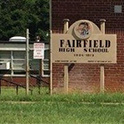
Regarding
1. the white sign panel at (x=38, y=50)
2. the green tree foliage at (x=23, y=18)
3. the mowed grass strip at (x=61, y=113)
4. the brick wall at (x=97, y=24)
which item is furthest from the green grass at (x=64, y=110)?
the green tree foliage at (x=23, y=18)

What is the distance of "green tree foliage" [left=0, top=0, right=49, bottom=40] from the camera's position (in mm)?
64750

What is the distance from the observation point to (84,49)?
51.6 feet

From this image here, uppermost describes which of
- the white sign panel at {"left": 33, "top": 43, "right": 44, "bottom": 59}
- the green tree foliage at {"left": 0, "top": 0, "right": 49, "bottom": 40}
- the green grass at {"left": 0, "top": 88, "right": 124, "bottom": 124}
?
the green tree foliage at {"left": 0, "top": 0, "right": 49, "bottom": 40}

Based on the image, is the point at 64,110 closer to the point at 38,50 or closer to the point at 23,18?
the point at 38,50

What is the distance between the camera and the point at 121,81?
665 inches

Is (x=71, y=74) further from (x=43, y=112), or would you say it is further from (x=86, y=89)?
(x=43, y=112)

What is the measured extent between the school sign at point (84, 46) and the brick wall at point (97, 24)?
108 cm

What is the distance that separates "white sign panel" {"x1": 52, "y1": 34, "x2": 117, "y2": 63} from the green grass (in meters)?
1.52

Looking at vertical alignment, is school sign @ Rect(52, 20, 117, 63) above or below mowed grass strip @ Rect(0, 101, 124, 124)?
above

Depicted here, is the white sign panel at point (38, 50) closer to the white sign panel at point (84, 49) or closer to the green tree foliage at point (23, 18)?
the white sign panel at point (84, 49)

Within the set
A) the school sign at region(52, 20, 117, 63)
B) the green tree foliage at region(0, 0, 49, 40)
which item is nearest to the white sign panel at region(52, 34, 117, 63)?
the school sign at region(52, 20, 117, 63)

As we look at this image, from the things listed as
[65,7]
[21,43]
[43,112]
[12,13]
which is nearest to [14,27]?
[12,13]

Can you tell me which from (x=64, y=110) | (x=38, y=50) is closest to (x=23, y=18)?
(x=38, y=50)

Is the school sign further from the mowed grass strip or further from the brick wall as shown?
the mowed grass strip
